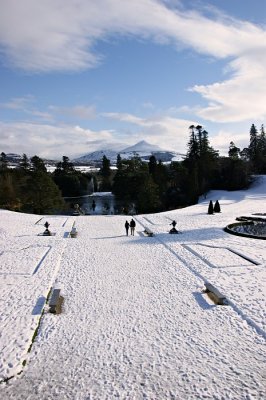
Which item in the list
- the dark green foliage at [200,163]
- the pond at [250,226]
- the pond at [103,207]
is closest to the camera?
the pond at [250,226]

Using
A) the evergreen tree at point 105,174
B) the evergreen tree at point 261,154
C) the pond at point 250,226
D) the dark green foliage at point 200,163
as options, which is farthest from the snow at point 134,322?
the evergreen tree at point 105,174

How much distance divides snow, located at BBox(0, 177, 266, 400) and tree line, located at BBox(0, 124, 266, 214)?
2354cm

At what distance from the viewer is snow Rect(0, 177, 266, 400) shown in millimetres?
7520

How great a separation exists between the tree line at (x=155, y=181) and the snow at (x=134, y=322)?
23.5 metres

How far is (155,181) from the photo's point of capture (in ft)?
181

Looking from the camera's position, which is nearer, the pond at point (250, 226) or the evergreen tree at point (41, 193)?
the pond at point (250, 226)

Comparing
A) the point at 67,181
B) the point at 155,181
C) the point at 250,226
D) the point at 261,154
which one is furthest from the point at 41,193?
the point at 261,154

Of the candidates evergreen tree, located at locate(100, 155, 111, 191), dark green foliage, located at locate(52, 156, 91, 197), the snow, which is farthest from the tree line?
the snow

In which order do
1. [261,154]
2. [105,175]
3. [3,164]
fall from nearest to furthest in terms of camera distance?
[261,154] → [3,164] → [105,175]

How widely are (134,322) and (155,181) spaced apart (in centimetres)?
4540

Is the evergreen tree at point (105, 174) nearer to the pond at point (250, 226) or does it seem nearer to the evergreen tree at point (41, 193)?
the evergreen tree at point (41, 193)

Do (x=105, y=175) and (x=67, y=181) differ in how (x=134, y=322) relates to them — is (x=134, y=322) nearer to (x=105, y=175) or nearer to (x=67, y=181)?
(x=67, y=181)

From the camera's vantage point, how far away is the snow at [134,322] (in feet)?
24.7

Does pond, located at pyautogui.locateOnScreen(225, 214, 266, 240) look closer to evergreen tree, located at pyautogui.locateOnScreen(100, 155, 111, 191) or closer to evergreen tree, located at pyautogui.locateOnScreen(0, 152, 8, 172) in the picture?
evergreen tree, located at pyautogui.locateOnScreen(0, 152, 8, 172)
